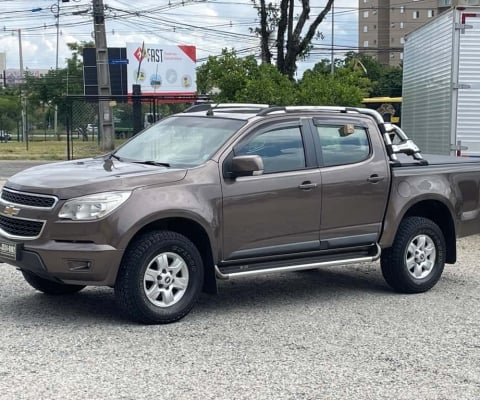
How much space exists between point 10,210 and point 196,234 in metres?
1.61

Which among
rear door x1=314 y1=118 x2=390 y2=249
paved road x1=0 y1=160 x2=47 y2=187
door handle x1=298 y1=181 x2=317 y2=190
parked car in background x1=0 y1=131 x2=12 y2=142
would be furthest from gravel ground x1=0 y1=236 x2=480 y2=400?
parked car in background x1=0 y1=131 x2=12 y2=142

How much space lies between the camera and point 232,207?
21.9 feet

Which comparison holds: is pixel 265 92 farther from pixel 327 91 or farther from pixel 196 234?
pixel 196 234

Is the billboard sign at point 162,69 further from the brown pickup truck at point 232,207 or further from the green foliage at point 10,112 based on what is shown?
the brown pickup truck at point 232,207

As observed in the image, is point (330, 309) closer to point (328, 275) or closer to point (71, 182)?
point (328, 275)

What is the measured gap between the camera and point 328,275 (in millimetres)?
9008

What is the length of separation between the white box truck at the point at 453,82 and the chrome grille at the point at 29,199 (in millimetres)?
7428

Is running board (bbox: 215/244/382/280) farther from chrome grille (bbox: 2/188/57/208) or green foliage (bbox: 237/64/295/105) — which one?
green foliage (bbox: 237/64/295/105)

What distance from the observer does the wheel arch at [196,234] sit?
6471 millimetres

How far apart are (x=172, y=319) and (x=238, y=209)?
3.70 ft

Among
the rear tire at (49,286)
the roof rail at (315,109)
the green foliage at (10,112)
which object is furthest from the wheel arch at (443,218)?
the green foliage at (10,112)

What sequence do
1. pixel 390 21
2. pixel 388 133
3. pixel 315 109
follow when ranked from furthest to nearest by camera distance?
pixel 390 21, pixel 388 133, pixel 315 109

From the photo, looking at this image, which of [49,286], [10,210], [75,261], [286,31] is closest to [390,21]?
[286,31]

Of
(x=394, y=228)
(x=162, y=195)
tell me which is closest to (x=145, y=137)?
(x=162, y=195)
